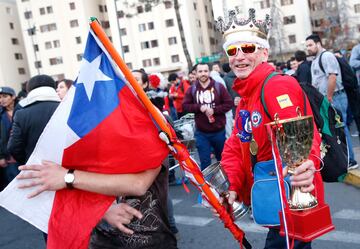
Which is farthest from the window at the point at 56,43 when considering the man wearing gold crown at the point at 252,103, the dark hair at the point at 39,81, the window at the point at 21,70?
the man wearing gold crown at the point at 252,103

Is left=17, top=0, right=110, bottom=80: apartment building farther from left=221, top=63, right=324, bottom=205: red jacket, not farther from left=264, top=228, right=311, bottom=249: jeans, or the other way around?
left=264, top=228, right=311, bottom=249: jeans

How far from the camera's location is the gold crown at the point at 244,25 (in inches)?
96.1

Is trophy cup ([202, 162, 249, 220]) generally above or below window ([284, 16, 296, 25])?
below

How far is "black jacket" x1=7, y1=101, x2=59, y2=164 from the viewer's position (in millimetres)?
4191

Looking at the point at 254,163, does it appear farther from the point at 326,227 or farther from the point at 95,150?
the point at 95,150

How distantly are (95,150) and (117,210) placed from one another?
0.30 metres

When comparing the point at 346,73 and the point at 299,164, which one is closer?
the point at 299,164

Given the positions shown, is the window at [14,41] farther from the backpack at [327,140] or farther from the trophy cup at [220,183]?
the backpack at [327,140]

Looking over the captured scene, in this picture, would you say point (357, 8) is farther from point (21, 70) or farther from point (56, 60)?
point (21, 70)

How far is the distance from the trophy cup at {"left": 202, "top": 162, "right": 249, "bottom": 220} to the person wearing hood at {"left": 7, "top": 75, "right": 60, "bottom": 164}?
2333 mm

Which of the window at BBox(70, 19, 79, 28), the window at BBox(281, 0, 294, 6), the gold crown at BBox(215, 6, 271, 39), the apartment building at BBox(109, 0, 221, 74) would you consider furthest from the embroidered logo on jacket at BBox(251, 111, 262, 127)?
the window at BBox(70, 19, 79, 28)

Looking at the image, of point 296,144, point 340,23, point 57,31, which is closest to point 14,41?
point 57,31

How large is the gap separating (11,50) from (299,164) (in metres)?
63.1

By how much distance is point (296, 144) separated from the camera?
6.20ft
